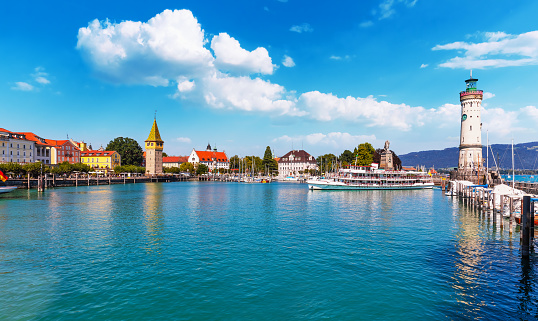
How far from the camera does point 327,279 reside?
Result: 16969 millimetres

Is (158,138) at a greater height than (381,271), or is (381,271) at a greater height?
(158,138)

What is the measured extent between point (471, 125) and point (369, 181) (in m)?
29.6

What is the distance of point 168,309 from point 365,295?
9.19 meters

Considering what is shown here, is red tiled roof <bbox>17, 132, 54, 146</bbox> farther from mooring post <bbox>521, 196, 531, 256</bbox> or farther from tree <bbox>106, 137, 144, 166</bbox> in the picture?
mooring post <bbox>521, 196, 531, 256</bbox>

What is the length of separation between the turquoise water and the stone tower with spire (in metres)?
135

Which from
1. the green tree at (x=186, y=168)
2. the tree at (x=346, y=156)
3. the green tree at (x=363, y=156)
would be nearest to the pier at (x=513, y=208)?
the green tree at (x=363, y=156)

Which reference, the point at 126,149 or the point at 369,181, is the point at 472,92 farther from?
the point at 126,149

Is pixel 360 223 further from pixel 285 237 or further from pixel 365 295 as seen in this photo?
pixel 365 295

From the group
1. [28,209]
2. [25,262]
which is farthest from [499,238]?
[28,209]

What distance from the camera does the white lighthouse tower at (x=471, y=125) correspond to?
78188 mm

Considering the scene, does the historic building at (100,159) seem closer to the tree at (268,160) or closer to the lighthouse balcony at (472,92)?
the tree at (268,160)

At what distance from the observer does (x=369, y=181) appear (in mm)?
92438

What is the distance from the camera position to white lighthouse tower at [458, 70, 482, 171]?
257 ft

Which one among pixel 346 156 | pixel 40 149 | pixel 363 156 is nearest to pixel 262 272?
pixel 363 156
